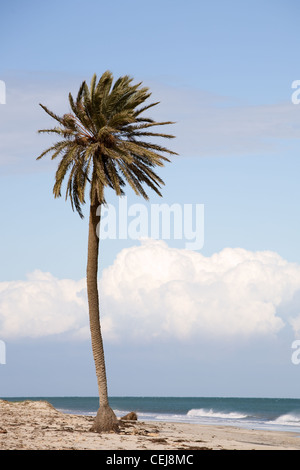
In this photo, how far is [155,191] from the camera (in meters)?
34.5

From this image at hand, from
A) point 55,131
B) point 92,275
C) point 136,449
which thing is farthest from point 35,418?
point 55,131

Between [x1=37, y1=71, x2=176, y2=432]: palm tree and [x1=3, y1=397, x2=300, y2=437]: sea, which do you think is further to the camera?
[x1=3, y1=397, x2=300, y2=437]: sea

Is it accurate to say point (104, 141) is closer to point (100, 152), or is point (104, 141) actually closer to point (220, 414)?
point (100, 152)

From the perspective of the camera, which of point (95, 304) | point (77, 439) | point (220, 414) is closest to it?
point (77, 439)

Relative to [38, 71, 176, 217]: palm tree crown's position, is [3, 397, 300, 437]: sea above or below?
below

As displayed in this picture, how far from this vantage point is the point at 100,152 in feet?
106

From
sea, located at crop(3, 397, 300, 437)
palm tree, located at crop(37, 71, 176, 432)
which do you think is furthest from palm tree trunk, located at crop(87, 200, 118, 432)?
sea, located at crop(3, 397, 300, 437)

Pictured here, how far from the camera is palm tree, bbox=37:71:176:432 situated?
105 feet

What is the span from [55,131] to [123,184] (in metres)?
4.49

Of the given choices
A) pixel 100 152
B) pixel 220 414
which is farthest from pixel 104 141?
pixel 220 414

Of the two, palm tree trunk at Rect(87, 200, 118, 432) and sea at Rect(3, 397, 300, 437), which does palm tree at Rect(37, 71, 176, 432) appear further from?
sea at Rect(3, 397, 300, 437)

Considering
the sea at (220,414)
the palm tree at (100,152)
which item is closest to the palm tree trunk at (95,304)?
the palm tree at (100,152)

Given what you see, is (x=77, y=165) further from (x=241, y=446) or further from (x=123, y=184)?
(x=241, y=446)

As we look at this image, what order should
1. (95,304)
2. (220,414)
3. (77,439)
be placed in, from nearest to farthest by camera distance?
1. (77,439)
2. (95,304)
3. (220,414)
